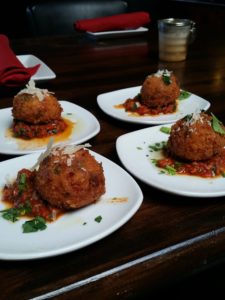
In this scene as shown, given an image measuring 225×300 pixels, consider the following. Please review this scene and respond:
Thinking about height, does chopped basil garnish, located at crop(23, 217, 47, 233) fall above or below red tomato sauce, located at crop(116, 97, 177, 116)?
above

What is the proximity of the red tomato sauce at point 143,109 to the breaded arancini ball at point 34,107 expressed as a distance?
0.38 m

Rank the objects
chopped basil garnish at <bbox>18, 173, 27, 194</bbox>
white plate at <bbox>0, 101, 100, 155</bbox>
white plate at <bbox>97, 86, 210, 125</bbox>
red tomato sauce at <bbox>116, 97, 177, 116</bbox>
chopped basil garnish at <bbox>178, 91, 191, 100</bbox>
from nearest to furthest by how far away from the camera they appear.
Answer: chopped basil garnish at <bbox>18, 173, 27, 194</bbox>, white plate at <bbox>0, 101, 100, 155</bbox>, white plate at <bbox>97, 86, 210, 125</bbox>, red tomato sauce at <bbox>116, 97, 177, 116</bbox>, chopped basil garnish at <bbox>178, 91, 191, 100</bbox>

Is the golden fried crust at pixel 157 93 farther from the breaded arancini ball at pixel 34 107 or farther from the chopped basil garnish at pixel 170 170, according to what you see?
the chopped basil garnish at pixel 170 170

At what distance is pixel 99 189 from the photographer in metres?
1.19

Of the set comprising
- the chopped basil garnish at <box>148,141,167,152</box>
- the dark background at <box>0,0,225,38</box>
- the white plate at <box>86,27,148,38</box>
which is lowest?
the dark background at <box>0,0,225,38</box>

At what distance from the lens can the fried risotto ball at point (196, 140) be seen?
4.65 ft

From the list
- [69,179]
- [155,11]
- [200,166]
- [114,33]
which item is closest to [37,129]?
[69,179]

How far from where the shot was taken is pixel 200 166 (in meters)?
1.41

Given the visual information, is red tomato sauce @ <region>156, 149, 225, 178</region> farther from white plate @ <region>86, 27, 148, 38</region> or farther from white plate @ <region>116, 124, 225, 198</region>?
white plate @ <region>86, 27, 148, 38</region>

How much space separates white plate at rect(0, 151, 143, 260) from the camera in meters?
0.98

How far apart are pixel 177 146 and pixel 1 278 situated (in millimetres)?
765

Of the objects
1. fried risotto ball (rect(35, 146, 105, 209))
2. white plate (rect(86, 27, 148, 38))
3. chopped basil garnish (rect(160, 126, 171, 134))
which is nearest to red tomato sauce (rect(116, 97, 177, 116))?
chopped basil garnish (rect(160, 126, 171, 134))

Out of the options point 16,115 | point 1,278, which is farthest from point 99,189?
point 16,115

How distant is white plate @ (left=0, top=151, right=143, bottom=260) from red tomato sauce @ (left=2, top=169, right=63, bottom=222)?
33 millimetres
